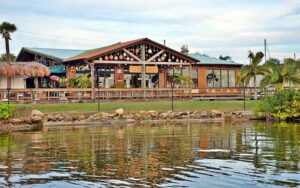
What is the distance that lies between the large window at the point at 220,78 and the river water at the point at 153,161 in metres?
31.2

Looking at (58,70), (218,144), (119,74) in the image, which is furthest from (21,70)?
(218,144)

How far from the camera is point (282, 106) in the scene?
1173 inches

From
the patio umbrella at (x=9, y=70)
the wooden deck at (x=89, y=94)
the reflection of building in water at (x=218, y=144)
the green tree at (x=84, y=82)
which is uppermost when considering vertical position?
the patio umbrella at (x=9, y=70)

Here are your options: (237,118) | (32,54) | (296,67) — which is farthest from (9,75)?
(296,67)

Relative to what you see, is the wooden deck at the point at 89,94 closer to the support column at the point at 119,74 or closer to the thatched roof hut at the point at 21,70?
the thatched roof hut at the point at 21,70

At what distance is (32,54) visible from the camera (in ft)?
164

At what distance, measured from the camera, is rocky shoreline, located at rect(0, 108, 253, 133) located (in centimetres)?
2684

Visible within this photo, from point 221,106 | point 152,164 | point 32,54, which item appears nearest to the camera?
point 152,164

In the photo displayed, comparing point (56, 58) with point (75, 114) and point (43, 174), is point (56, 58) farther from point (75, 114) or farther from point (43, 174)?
point (43, 174)

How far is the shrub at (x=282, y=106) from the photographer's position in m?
29.6

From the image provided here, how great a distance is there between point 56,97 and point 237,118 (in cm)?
1405

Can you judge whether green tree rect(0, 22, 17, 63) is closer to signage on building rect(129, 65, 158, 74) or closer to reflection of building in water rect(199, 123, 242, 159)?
signage on building rect(129, 65, 158, 74)

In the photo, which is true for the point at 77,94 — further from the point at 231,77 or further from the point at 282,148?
the point at 282,148

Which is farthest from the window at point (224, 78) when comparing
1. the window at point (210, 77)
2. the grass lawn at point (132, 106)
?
the grass lawn at point (132, 106)
